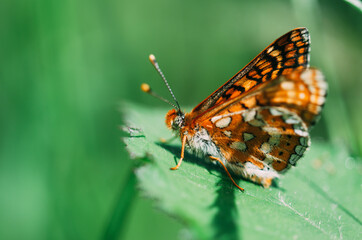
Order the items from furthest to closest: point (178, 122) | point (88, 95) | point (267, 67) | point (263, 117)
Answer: point (88, 95)
point (267, 67)
point (178, 122)
point (263, 117)

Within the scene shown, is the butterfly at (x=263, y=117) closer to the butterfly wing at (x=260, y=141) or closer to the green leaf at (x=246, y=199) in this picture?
the butterfly wing at (x=260, y=141)

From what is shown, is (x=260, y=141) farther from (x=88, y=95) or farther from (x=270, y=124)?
(x=88, y=95)

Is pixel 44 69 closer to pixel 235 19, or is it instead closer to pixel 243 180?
pixel 243 180

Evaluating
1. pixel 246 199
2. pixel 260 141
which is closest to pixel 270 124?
pixel 260 141

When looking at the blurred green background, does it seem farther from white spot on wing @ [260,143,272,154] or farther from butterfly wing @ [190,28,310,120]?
white spot on wing @ [260,143,272,154]

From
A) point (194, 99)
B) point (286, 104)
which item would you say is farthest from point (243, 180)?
point (194, 99)

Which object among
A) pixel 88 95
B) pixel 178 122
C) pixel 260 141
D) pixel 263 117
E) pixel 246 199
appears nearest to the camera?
pixel 246 199

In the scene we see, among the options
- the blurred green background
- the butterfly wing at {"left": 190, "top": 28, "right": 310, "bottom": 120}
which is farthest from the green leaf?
the butterfly wing at {"left": 190, "top": 28, "right": 310, "bottom": 120}

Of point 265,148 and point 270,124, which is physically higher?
point 270,124
